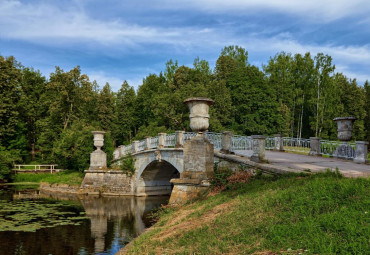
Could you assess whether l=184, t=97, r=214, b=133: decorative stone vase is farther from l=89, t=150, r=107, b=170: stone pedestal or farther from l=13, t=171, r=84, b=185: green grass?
l=13, t=171, r=84, b=185: green grass

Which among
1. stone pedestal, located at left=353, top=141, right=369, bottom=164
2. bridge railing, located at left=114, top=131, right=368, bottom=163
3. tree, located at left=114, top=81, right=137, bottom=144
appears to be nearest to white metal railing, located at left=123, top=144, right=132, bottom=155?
bridge railing, located at left=114, top=131, right=368, bottom=163

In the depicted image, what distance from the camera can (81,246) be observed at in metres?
10.5

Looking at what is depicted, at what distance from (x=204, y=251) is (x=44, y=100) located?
40.0 m

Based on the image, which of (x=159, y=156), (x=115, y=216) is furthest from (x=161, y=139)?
(x=115, y=216)

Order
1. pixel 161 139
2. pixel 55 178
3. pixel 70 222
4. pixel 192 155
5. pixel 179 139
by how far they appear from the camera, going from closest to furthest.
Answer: pixel 192 155, pixel 70 222, pixel 179 139, pixel 161 139, pixel 55 178

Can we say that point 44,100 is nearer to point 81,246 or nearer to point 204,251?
point 81,246

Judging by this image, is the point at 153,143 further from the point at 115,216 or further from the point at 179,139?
the point at 115,216

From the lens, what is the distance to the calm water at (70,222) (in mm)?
10273

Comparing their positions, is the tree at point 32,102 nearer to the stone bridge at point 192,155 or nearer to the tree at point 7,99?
the tree at point 7,99

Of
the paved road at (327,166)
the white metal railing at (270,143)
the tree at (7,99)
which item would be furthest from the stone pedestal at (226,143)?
the tree at (7,99)

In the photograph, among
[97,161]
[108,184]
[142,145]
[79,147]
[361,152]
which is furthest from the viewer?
[79,147]

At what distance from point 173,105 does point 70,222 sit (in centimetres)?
1802

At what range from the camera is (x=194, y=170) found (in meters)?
10.8

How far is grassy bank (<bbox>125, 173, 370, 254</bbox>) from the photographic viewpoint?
3998 mm
